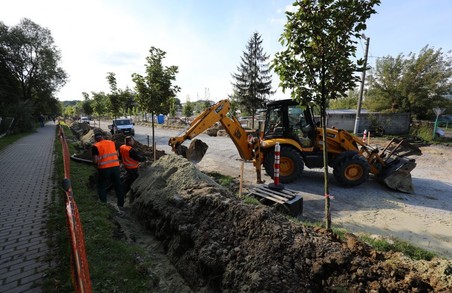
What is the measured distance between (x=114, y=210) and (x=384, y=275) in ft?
16.4

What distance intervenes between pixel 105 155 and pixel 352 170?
6.71 meters

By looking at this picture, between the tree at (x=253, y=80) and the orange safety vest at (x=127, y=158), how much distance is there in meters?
21.2

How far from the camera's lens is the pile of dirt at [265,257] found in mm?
2510

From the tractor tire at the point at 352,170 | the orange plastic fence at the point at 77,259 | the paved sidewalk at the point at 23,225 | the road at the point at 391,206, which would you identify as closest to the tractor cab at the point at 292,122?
the tractor tire at the point at 352,170

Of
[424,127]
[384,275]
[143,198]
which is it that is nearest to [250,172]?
[143,198]

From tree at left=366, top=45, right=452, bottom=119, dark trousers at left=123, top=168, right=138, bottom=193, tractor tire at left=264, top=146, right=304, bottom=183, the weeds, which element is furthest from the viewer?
tree at left=366, top=45, right=452, bottom=119

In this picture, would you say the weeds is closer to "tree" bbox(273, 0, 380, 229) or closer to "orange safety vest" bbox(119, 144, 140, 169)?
"orange safety vest" bbox(119, 144, 140, 169)

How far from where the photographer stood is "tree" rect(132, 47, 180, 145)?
31.1ft

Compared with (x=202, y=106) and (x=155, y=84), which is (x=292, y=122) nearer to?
(x=155, y=84)

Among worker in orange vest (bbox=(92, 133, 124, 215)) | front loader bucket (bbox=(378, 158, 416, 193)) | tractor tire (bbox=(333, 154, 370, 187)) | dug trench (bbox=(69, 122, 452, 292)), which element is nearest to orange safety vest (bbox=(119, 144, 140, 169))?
worker in orange vest (bbox=(92, 133, 124, 215))

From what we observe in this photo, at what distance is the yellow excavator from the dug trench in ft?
12.1

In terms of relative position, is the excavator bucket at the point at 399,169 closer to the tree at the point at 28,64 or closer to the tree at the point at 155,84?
the tree at the point at 155,84

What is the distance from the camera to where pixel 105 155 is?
5.54 meters

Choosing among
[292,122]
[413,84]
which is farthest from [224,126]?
[413,84]
